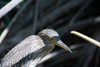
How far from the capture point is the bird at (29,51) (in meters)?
2.28

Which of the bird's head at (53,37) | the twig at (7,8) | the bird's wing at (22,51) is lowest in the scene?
the bird's head at (53,37)

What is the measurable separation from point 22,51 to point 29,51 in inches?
2.9

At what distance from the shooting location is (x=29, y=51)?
7.64ft

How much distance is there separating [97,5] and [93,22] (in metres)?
0.56

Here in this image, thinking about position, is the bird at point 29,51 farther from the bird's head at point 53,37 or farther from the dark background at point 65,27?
the dark background at point 65,27

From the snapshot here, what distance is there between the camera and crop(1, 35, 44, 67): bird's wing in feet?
7.47

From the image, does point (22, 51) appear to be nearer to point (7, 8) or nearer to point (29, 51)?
point (29, 51)

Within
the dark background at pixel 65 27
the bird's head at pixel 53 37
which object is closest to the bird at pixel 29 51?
the bird's head at pixel 53 37

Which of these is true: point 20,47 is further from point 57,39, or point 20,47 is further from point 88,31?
point 88,31

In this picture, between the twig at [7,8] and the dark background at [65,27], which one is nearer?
the twig at [7,8]

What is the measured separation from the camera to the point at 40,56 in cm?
236

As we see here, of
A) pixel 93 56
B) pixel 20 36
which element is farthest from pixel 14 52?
pixel 93 56

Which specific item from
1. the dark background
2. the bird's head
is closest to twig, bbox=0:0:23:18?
the bird's head

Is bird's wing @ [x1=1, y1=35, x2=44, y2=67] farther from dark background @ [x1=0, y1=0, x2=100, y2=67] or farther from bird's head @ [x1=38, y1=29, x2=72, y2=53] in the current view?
dark background @ [x1=0, y1=0, x2=100, y2=67]
